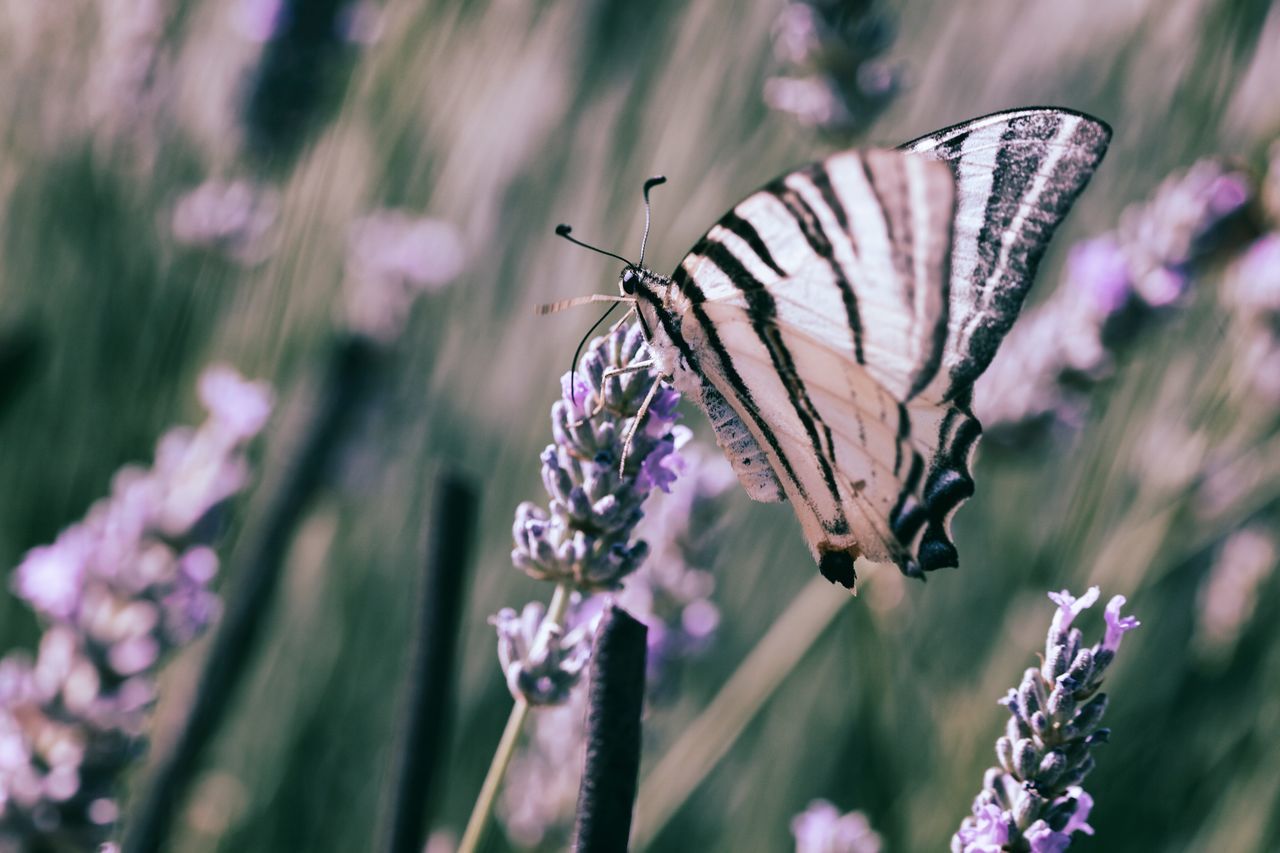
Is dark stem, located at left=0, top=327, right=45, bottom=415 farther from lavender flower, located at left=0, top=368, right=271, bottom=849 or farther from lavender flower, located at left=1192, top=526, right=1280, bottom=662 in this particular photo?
lavender flower, located at left=1192, top=526, right=1280, bottom=662

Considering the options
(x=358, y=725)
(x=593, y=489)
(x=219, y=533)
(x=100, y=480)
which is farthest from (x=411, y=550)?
(x=593, y=489)

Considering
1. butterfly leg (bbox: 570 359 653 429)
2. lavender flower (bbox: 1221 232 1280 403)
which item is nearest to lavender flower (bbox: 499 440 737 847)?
butterfly leg (bbox: 570 359 653 429)

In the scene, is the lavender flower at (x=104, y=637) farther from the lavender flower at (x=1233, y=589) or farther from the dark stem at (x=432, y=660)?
the lavender flower at (x=1233, y=589)

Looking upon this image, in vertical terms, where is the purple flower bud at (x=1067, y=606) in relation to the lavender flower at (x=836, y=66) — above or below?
below

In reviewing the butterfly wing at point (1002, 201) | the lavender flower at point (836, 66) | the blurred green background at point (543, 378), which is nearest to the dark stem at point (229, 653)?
the butterfly wing at point (1002, 201)

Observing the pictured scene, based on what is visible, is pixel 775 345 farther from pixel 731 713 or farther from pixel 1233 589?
pixel 1233 589

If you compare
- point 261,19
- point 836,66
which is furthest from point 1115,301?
point 261,19
